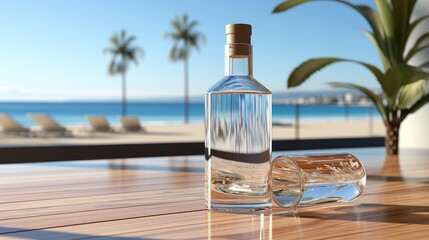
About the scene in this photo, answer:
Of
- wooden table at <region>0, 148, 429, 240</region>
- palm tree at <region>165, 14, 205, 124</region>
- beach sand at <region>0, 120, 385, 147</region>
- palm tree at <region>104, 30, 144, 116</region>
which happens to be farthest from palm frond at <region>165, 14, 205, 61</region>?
wooden table at <region>0, 148, 429, 240</region>

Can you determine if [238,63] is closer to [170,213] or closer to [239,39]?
[239,39]

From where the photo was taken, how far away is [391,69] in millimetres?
1612

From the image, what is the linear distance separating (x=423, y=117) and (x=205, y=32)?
71.3ft

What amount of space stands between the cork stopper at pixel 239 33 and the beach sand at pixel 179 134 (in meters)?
15.8

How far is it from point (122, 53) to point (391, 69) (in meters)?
22.6

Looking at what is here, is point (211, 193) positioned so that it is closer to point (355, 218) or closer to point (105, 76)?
point (355, 218)

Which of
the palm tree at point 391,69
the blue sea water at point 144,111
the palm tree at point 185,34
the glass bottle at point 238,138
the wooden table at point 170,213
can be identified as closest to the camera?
the wooden table at point 170,213

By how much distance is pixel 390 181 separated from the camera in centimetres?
99

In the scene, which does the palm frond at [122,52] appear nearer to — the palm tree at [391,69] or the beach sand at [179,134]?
the beach sand at [179,134]

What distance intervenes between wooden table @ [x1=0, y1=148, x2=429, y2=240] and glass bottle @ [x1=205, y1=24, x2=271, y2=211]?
23 mm

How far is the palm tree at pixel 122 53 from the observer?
23.5 m

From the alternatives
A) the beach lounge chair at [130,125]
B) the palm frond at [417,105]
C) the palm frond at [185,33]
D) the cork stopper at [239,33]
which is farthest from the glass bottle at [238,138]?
the palm frond at [185,33]

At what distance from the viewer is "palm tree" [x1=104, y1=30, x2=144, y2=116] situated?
Result: 23.5m

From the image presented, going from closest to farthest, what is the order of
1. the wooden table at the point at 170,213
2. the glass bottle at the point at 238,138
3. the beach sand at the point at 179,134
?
1. the wooden table at the point at 170,213
2. the glass bottle at the point at 238,138
3. the beach sand at the point at 179,134
